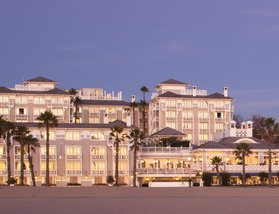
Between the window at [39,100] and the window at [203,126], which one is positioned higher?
the window at [39,100]

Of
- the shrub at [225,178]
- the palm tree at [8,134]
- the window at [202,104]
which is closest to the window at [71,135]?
the palm tree at [8,134]

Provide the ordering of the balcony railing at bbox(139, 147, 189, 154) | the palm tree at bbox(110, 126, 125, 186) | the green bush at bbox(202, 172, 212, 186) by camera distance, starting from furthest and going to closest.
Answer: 1. the balcony railing at bbox(139, 147, 189, 154)
2. the green bush at bbox(202, 172, 212, 186)
3. the palm tree at bbox(110, 126, 125, 186)

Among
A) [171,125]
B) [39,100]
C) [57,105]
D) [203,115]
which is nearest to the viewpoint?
[39,100]

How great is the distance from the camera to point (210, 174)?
386ft

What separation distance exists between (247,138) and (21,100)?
4521 cm

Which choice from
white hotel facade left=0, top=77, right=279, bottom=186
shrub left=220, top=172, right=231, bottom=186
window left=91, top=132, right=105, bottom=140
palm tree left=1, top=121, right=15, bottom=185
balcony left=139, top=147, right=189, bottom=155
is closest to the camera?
palm tree left=1, top=121, right=15, bottom=185

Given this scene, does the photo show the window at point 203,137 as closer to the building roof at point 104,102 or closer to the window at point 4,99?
the building roof at point 104,102

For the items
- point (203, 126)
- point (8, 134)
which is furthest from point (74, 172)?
point (203, 126)

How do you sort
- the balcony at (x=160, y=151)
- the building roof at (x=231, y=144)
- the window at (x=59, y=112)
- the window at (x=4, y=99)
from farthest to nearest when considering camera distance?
the window at (x=59, y=112), the window at (x=4, y=99), the building roof at (x=231, y=144), the balcony at (x=160, y=151)

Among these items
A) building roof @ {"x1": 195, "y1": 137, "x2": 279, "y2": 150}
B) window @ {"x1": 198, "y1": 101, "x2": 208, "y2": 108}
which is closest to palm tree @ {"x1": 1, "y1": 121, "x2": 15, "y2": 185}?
building roof @ {"x1": 195, "y1": 137, "x2": 279, "y2": 150}

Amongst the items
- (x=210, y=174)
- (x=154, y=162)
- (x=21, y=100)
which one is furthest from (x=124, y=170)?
(x=21, y=100)

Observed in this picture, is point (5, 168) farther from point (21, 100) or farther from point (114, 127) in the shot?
point (21, 100)

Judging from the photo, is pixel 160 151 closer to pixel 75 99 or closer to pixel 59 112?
pixel 59 112

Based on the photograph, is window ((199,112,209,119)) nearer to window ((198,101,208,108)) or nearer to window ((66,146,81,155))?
window ((198,101,208,108))
